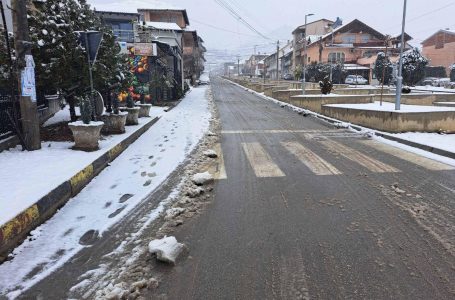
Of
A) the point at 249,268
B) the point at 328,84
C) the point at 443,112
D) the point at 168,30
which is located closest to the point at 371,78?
the point at 168,30

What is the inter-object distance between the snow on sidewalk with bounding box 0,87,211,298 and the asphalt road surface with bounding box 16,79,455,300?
184mm

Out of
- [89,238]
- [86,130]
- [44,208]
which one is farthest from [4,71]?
[89,238]

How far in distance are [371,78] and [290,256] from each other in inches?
2371

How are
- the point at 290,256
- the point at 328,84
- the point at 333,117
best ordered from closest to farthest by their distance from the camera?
1. the point at 290,256
2. the point at 333,117
3. the point at 328,84

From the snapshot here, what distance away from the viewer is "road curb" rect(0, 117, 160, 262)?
383 cm

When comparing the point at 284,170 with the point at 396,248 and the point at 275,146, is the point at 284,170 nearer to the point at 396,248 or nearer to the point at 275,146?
the point at 275,146

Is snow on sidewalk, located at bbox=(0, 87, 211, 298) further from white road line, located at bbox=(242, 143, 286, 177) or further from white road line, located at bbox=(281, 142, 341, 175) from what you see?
white road line, located at bbox=(281, 142, 341, 175)

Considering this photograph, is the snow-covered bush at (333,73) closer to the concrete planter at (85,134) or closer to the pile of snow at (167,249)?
the concrete planter at (85,134)

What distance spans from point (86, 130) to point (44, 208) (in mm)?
3504

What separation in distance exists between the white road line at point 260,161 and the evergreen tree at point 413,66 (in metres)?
33.9

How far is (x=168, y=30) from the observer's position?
3922cm

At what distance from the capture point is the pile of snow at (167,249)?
3.52 meters

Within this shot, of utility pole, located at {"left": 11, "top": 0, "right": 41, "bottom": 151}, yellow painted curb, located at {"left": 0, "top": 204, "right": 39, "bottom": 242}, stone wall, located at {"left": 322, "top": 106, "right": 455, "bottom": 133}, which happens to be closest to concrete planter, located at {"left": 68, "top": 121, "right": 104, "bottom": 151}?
utility pole, located at {"left": 11, "top": 0, "right": 41, "bottom": 151}

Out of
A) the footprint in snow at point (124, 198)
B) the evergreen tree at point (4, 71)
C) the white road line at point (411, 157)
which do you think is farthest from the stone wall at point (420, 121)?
the evergreen tree at point (4, 71)
